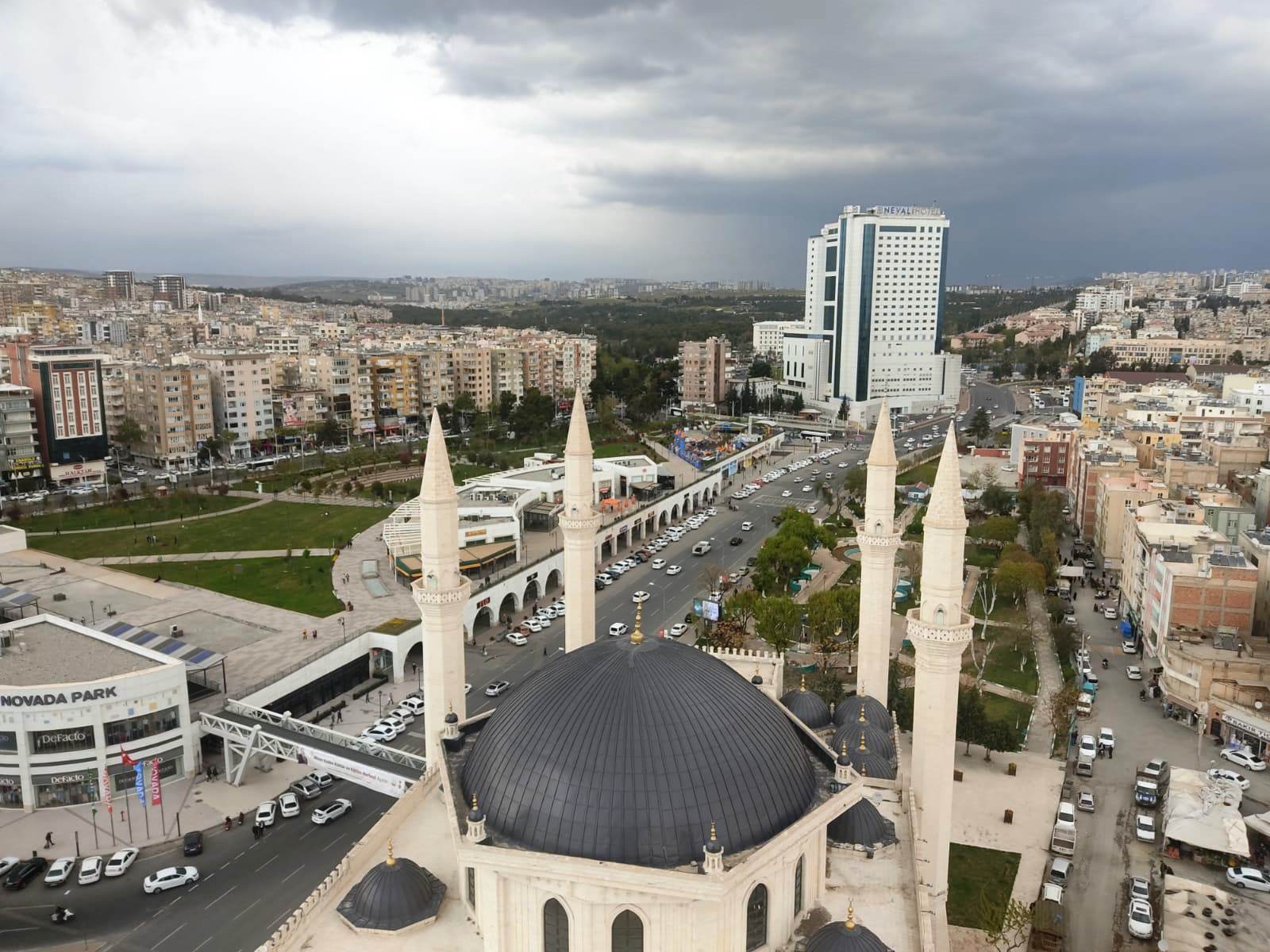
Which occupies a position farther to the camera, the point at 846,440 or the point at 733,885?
the point at 846,440

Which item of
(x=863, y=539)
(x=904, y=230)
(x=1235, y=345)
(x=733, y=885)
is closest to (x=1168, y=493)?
(x=863, y=539)

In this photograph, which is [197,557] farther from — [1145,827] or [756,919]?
[1145,827]

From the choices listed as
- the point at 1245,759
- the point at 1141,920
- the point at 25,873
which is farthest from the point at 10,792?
the point at 1245,759

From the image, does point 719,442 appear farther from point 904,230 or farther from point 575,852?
point 575,852

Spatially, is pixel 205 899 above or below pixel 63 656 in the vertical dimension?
below

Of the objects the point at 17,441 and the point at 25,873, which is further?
the point at 17,441

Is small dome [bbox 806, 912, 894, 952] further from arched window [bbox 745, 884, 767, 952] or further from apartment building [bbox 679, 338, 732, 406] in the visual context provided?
apartment building [bbox 679, 338, 732, 406]

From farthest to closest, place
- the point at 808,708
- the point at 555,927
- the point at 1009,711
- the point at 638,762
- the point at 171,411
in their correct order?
the point at 171,411 < the point at 1009,711 < the point at 808,708 < the point at 638,762 < the point at 555,927

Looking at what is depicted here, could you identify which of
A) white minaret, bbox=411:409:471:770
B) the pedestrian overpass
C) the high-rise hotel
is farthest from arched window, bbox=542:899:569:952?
the high-rise hotel
